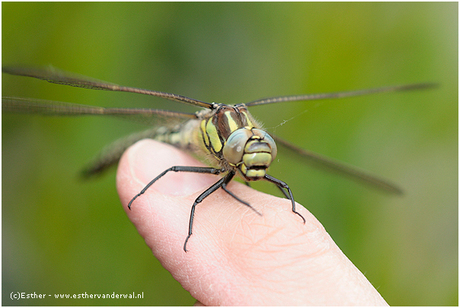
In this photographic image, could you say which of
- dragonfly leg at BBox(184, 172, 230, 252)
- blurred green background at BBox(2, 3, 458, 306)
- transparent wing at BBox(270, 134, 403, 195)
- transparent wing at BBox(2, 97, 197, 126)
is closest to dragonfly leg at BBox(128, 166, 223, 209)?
dragonfly leg at BBox(184, 172, 230, 252)

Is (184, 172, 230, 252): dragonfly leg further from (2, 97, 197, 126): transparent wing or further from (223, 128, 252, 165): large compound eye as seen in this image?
(2, 97, 197, 126): transparent wing

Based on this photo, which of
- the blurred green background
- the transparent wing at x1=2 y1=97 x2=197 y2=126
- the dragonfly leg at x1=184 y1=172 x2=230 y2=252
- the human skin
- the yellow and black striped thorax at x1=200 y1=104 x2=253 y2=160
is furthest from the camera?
the blurred green background

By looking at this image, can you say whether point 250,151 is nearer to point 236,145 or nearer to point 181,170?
point 236,145

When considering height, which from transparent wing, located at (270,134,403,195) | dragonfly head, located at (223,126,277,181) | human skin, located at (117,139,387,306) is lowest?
human skin, located at (117,139,387,306)

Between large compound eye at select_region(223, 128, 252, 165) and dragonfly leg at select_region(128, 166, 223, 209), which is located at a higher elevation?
large compound eye at select_region(223, 128, 252, 165)

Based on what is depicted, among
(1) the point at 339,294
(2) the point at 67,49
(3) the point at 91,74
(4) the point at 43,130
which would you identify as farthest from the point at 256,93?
(1) the point at 339,294

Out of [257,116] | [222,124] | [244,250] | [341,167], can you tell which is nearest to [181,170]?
[222,124]
